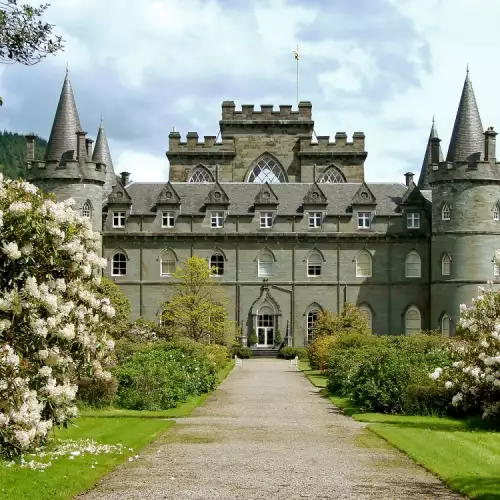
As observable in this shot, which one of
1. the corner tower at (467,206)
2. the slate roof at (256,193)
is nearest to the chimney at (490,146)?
the corner tower at (467,206)

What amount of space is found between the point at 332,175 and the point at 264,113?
6.68 meters

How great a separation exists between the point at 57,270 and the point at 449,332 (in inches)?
1745

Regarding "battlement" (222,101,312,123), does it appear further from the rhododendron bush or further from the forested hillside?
the forested hillside

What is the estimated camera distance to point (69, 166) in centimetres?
5950

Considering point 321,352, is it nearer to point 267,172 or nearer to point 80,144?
point 80,144

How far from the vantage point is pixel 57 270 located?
17.0m

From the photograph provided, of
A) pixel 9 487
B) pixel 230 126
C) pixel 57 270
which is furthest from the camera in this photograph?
pixel 230 126

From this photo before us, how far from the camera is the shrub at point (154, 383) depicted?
2659cm

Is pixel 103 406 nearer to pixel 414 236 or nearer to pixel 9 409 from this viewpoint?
pixel 9 409

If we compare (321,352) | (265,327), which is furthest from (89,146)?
(321,352)

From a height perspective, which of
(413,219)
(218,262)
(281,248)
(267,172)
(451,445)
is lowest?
(451,445)

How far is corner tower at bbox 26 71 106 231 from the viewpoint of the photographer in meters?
59.4

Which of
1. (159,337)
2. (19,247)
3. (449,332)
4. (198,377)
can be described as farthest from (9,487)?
(449,332)

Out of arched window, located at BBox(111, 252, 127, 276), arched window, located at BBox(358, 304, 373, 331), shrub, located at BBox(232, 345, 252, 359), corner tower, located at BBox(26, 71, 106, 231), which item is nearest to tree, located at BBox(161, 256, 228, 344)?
shrub, located at BBox(232, 345, 252, 359)
